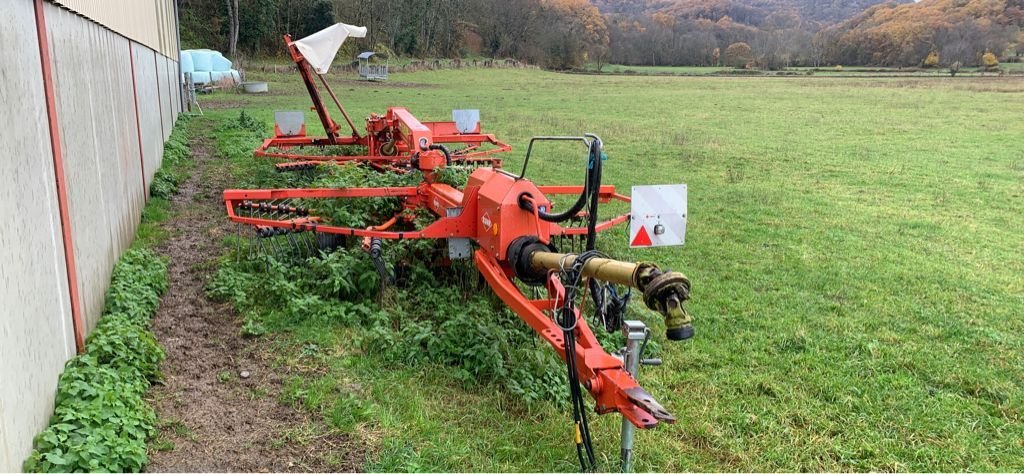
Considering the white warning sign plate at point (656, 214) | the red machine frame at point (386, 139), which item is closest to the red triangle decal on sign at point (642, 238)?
the white warning sign plate at point (656, 214)

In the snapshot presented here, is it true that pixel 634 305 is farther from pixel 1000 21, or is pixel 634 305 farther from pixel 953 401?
pixel 1000 21

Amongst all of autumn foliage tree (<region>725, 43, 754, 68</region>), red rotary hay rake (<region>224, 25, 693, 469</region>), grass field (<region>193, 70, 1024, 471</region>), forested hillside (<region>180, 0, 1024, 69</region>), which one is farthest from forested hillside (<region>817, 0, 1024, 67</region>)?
red rotary hay rake (<region>224, 25, 693, 469</region>)

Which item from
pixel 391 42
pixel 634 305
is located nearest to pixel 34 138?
pixel 634 305

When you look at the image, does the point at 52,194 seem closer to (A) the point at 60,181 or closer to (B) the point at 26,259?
(A) the point at 60,181

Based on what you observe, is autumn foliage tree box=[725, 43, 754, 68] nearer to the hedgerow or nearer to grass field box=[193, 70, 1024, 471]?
grass field box=[193, 70, 1024, 471]

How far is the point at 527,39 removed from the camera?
8319 cm

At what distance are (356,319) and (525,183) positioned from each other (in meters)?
1.81

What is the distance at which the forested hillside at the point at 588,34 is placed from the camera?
50.9 meters

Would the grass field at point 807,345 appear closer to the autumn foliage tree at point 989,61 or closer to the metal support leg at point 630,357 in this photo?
the metal support leg at point 630,357

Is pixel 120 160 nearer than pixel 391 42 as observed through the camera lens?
Yes

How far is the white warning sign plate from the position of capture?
3275mm

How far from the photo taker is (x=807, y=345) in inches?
207

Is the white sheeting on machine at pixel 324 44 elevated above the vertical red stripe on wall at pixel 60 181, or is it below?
above

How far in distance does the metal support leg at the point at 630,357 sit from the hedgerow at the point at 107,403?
222cm
